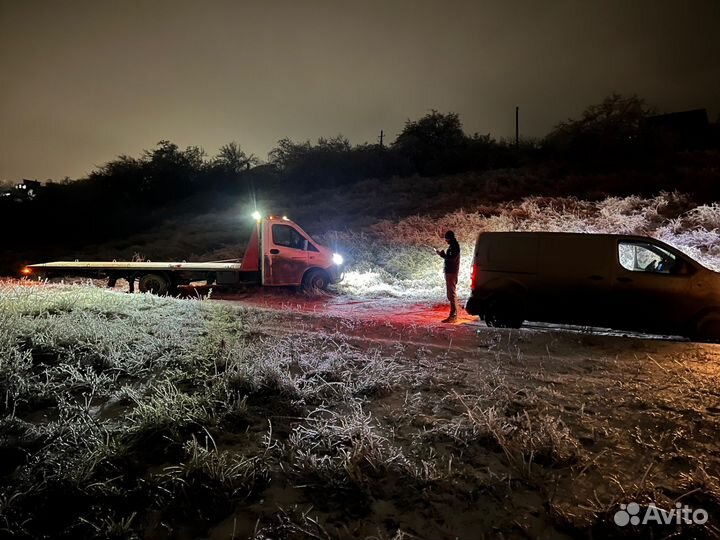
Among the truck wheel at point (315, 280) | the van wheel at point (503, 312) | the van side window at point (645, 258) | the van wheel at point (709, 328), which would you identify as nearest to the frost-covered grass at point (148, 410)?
the van wheel at point (503, 312)

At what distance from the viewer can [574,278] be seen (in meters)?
8.13

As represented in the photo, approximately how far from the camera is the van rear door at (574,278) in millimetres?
7965

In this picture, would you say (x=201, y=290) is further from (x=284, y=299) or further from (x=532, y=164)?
(x=532, y=164)

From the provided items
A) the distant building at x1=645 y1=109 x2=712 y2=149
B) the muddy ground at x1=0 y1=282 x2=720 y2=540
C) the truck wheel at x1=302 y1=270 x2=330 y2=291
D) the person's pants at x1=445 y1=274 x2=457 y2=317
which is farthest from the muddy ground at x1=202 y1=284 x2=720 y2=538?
the distant building at x1=645 y1=109 x2=712 y2=149

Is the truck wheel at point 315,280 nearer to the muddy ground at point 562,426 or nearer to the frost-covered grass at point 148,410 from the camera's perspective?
the frost-covered grass at point 148,410

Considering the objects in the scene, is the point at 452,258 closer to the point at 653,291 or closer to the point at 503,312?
the point at 503,312

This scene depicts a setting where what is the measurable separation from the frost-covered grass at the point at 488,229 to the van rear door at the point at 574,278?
15.7 feet

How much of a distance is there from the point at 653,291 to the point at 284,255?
8.61 meters

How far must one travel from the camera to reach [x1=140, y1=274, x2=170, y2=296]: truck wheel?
12836 millimetres

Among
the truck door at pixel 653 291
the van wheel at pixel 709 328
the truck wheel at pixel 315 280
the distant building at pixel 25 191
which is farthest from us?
the distant building at pixel 25 191

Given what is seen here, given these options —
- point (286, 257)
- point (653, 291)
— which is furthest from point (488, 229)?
point (653, 291)

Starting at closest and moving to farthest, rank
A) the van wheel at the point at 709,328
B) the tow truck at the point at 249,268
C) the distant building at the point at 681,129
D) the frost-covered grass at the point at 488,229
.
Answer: the van wheel at the point at 709,328
the tow truck at the point at 249,268
the frost-covered grass at the point at 488,229
the distant building at the point at 681,129

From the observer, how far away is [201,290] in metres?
13.9

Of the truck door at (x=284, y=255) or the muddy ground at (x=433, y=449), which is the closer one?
the muddy ground at (x=433, y=449)
